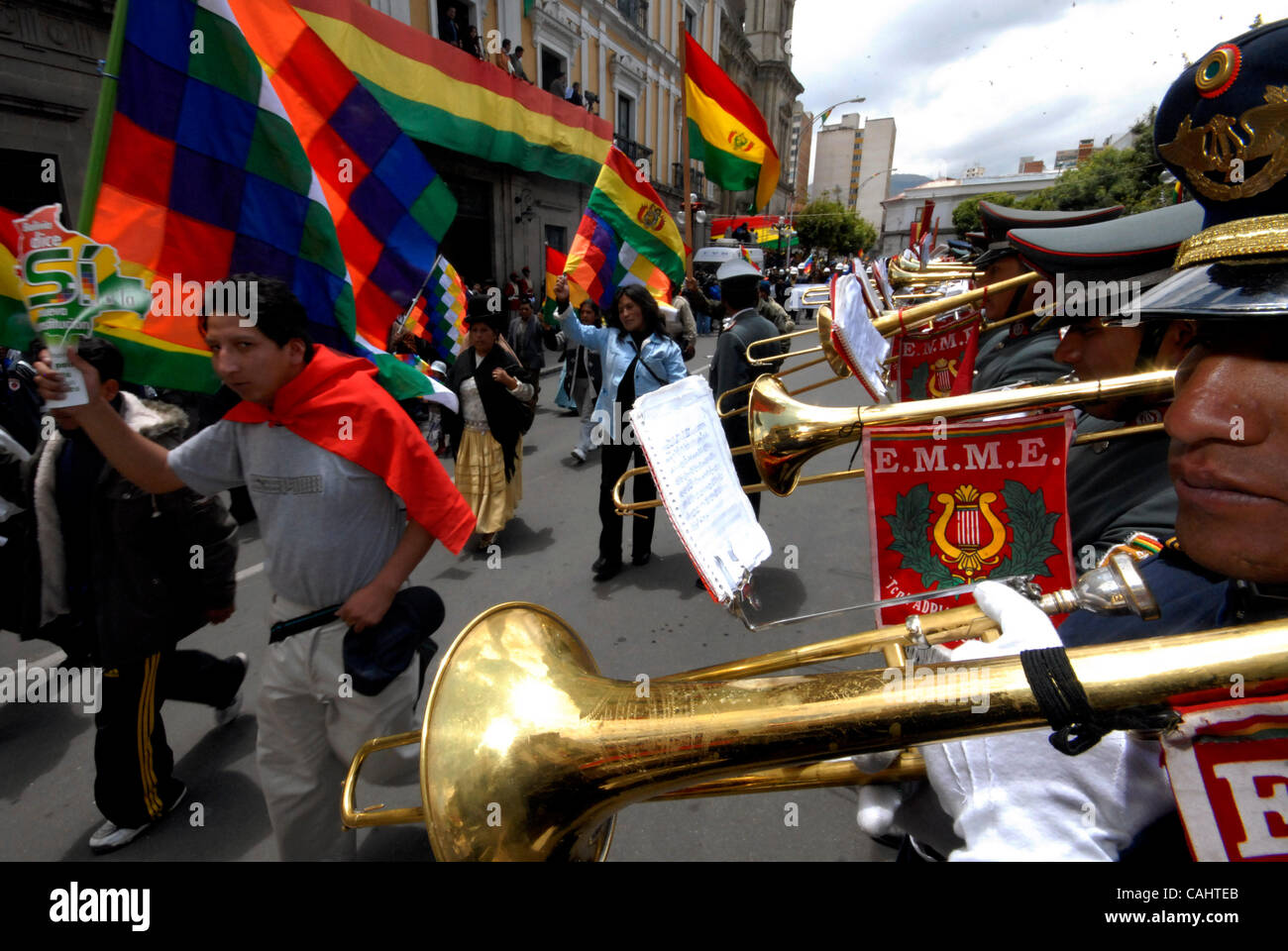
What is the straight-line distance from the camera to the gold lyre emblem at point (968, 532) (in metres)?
1.66

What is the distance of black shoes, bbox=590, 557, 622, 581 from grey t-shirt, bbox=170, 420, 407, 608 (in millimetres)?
Answer: 2332

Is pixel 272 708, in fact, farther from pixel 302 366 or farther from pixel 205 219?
pixel 205 219

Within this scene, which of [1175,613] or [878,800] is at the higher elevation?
[1175,613]

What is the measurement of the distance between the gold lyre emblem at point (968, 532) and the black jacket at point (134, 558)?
96.4 inches

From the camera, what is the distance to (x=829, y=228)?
42.6 metres

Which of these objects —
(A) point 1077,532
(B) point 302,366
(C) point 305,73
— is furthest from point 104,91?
(A) point 1077,532

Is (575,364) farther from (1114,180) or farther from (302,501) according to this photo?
(1114,180)

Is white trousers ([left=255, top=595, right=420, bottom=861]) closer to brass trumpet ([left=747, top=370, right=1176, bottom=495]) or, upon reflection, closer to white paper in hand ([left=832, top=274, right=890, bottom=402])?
brass trumpet ([left=747, top=370, right=1176, bottom=495])

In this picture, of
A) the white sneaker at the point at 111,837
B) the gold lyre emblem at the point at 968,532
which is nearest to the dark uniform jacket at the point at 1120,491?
the gold lyre emblem at the point at 968,532

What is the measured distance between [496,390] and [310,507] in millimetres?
2657

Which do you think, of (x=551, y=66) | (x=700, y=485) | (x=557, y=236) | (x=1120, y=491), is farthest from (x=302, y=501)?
(x=551, y=66)

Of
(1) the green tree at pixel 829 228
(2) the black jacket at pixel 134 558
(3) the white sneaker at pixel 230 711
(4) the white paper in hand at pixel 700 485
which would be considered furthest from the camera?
(1) the green tree at pixel 829 228

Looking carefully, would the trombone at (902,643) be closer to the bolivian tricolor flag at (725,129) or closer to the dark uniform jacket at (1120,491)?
the dark uniform jacket at (1120,491)

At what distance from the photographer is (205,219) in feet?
6.91
